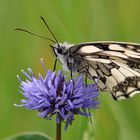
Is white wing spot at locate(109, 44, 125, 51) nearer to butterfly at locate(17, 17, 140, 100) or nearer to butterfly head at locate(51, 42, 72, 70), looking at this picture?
butterfly at locate(17, 17, 140, 100)

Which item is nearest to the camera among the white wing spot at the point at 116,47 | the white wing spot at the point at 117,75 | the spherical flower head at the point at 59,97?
the spherical flower head at the point at 59,97

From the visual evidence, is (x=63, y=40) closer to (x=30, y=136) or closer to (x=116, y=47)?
(x=116, y=47)

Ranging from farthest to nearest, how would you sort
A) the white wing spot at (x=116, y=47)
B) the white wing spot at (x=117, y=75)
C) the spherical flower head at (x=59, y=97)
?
the white wing spot at (x=117, y=75) < the white wing spot at (x=116, y=47) < the spherical flower head at (x=59, y=97)

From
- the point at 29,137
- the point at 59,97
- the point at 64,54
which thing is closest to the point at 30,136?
the point at 29,137

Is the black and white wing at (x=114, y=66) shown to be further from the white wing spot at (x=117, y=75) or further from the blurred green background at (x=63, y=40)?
the blurred green background at (x=63, y=40)

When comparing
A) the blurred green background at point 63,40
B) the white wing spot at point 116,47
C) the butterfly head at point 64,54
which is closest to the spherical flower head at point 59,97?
the butterfly head at point 64,54

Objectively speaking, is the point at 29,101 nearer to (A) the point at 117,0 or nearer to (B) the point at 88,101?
(B) the point at 88,101
